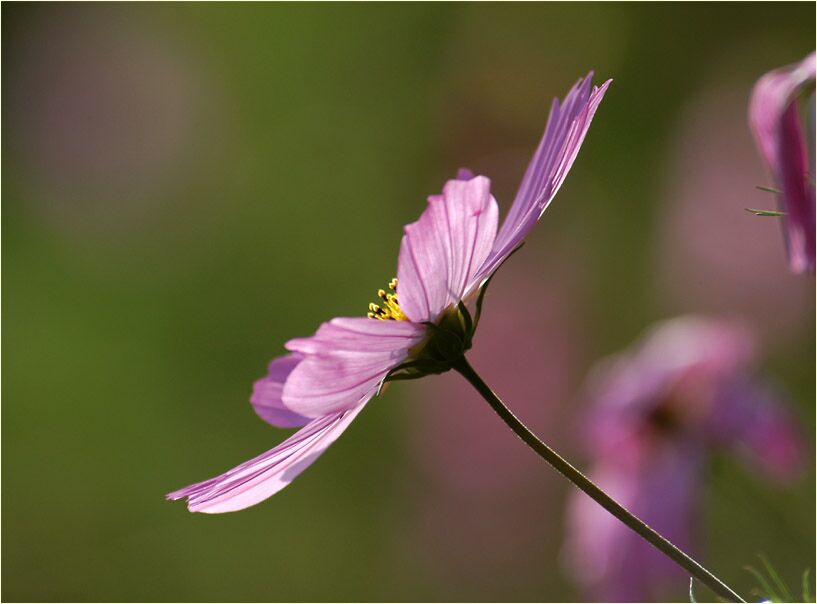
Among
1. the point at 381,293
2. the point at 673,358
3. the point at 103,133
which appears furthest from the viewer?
the point at 103,133

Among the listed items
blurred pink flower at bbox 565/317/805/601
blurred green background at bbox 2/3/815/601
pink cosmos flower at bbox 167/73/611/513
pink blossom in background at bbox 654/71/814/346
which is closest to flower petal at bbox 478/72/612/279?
pink cosmos flower at bbox 167/73/611/513

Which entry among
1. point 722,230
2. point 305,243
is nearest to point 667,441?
point 722,230

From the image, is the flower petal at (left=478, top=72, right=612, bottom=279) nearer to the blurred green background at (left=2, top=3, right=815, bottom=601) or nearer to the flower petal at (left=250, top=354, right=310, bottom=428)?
the flower petal at (left=250, top=354, right=310, bottom=428)

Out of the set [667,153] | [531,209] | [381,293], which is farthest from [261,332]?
[531,209]

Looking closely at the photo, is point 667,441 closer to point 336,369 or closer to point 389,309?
point 389,309

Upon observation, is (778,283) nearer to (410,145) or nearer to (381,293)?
(410,145)

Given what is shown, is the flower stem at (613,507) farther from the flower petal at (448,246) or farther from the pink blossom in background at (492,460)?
the pink blossom in background at (492,460)
